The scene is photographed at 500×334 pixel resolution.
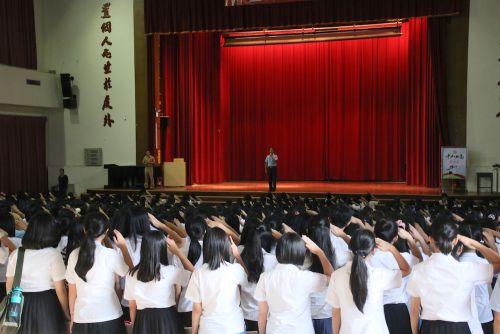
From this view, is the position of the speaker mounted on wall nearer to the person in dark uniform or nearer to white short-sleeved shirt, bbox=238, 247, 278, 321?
the person in dark uniform

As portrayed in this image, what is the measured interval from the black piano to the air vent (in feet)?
2.92

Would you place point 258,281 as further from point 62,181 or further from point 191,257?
point 62,181

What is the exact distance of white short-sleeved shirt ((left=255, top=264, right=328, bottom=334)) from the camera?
281cm

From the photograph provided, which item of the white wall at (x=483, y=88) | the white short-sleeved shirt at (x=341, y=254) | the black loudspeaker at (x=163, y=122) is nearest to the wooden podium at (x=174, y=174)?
the black loudspeaker at (x=163, y=122)

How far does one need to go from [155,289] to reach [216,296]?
14.5 inches

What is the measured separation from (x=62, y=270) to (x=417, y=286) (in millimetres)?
2073

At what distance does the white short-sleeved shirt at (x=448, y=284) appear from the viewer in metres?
2.72

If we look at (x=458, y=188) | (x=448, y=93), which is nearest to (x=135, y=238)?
(x=458, y=188)

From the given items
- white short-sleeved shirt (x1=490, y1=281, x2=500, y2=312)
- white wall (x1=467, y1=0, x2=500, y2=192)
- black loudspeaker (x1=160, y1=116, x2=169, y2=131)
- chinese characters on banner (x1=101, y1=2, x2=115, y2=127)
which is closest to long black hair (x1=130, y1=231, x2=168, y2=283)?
white short-sleeved shirt (x1=490, y1=281, x2=500, y2=312)

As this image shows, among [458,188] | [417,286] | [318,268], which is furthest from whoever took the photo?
[458,188]

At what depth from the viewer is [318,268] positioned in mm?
3266

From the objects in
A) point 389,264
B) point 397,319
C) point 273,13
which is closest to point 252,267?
point 389,264

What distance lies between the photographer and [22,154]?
47.9 ft

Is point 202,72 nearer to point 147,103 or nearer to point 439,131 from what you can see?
point 147,103
